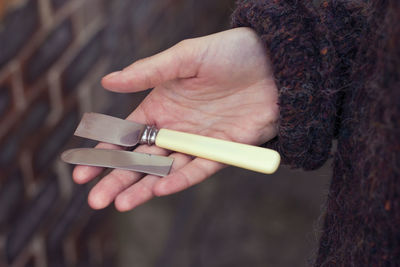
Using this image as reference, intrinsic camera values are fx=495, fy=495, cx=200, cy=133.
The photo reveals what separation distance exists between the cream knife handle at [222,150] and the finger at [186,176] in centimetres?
1

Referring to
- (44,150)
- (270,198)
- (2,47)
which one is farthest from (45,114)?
(270,198)

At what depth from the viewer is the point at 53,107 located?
44.8 inches

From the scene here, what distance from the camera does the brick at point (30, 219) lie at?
1067 millimetres

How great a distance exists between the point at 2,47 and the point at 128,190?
407mm

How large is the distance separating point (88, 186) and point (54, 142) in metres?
0.24

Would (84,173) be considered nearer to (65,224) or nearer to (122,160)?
(122,160)

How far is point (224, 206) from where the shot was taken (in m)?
1.93

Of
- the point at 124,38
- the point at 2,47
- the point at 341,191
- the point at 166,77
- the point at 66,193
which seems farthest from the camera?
the point at 124,38

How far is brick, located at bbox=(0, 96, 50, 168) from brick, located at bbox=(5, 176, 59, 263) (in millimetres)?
151

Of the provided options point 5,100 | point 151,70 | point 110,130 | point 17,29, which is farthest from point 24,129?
point 151,70

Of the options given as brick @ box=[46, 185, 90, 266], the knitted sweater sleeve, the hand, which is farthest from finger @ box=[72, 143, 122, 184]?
brick @ box=[46, 185, 90, 266]

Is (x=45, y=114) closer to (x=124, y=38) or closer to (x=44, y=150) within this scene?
(x=44, y=150)

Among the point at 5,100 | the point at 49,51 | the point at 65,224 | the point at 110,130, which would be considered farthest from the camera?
the point at 65,224

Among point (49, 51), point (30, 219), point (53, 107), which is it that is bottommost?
point (30, 219)
